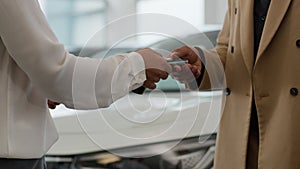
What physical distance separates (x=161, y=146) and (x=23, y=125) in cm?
71

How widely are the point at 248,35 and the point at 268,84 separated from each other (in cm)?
14

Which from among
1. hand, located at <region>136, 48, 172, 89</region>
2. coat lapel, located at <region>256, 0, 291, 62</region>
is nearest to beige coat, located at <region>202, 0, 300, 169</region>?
coat lapel, located at <region>256, 0, 291, 62</region>

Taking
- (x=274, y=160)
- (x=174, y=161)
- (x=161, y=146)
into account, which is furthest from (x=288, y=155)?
(x=174, y=161)

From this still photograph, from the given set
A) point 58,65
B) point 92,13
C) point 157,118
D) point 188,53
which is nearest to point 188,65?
point 188,53

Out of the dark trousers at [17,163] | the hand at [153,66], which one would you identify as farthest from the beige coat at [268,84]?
the dark trousers at [17,163]

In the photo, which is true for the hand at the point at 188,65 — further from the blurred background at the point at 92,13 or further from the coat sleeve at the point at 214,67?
the blurred background at the point at 92,13

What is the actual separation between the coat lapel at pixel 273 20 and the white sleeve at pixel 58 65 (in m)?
0.36

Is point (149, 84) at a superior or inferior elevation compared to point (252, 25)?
inferior

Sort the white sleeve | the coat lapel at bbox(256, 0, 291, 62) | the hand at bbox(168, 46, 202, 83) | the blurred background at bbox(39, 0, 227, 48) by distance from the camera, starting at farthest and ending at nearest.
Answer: the blurred background at bbox(39, 0, 227, 48) → the hand at bbox(168, 46, 202, 83) → the coat lapel at bbox(256, 0, 291, 62) → the white sleeve

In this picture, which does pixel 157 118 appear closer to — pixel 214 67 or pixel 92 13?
pixel 214 67

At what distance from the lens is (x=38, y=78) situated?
832 millimetres

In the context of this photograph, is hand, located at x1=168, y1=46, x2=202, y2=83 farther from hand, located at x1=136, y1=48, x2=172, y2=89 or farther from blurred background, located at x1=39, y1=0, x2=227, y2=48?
blurred background, located at x1=39, y1=0, x2=227, y2=48

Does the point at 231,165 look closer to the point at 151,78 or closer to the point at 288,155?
the point at 288,155

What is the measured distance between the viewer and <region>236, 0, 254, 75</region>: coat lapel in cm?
114
